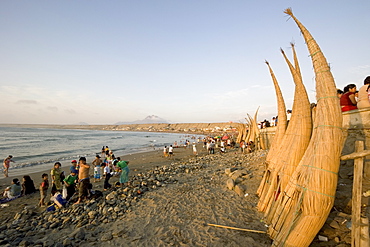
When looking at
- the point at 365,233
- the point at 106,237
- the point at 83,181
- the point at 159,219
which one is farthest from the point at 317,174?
the point at 83,181

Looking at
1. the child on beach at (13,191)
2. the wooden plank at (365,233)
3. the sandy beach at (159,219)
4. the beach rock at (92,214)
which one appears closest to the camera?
the wooden plank at (365,233)

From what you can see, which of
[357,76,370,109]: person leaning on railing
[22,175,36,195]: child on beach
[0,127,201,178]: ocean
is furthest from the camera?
[0,127,201,178]: ocean

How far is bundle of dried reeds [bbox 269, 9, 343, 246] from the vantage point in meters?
3.38

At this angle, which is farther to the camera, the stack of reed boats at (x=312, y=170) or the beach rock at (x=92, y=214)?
the beach rock at (x=92, y=214)

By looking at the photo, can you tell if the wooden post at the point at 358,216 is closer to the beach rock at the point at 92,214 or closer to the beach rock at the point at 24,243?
the beach rock at the point at 92,214

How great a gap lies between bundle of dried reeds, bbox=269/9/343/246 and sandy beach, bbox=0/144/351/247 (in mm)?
617

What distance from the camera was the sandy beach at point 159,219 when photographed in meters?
4.41

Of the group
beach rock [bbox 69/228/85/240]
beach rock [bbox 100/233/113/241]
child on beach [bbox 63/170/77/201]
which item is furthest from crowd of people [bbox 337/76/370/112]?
child on beach [bbox 63/170/77/201]

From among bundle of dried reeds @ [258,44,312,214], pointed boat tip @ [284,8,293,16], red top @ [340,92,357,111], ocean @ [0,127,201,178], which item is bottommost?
ocean @ [0,127,201,178]

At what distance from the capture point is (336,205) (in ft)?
14.0

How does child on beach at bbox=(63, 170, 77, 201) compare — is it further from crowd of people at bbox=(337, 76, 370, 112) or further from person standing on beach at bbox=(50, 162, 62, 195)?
crowd of people at bbox=(337, 76, 370, 112)

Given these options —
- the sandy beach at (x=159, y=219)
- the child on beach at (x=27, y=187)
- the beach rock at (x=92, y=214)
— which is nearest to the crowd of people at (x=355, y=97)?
the sandy beach at (x=159, y=219)

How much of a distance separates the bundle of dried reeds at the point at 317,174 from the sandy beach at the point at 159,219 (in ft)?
2.03

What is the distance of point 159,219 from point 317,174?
4326 mm
